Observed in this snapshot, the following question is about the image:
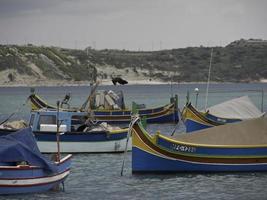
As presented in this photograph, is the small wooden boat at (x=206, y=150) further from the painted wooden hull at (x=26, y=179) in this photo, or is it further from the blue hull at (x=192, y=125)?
the blue hull at (x=192, y=125)

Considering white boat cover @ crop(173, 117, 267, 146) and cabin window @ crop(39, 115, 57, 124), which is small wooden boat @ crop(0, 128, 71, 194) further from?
cabin window @ crop(39, 115, 57, 124)

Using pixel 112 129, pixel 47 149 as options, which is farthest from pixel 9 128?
pixel 112 129

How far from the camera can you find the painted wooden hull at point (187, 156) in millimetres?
32500

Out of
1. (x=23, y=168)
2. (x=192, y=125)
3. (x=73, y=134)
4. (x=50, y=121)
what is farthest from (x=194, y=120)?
(x=23, y=168)

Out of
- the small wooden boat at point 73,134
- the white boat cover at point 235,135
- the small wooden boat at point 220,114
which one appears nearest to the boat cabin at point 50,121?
the small wooden boat at point 73,134

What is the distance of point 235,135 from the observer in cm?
3319

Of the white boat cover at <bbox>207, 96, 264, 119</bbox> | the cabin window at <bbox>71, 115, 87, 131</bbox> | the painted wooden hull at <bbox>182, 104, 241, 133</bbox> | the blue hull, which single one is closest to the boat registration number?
the cabin window at <bbox>71, 115, 87, 131</bbox>

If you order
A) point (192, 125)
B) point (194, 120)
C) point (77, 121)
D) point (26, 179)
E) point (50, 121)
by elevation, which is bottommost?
point (26, 179)

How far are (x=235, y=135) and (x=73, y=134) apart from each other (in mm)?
9538

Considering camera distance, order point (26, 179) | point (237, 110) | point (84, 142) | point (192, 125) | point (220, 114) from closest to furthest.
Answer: point (26, 179), point (84, 142), point (192, 125), point (237, 110), point (220, 114)

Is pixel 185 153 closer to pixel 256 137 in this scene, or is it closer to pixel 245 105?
pixel 256 137

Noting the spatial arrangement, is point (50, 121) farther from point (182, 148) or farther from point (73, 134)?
point (182, 148)

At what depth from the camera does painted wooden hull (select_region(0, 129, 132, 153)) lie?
38938 millimetres

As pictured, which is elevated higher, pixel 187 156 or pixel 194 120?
pixel 194 120
